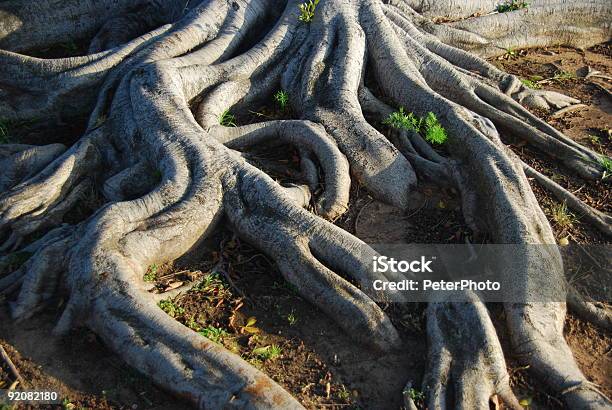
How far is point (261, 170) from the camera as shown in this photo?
5621 millimetres

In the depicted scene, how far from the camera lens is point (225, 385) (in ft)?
12.5

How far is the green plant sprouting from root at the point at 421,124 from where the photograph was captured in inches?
229

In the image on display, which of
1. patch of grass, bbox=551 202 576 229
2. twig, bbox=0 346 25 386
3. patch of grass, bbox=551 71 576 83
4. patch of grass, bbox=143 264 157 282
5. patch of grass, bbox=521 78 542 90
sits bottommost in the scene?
twig, bbox=0 346 25 386

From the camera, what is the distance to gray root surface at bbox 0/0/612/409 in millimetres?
4203

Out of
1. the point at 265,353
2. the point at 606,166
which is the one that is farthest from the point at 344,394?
the point at 606,166

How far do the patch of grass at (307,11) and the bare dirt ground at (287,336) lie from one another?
2.26m

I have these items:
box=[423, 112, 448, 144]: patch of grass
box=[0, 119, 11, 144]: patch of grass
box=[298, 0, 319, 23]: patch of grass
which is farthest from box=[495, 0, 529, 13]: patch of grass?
box=[0, 119, 11, 144]: patch of grass

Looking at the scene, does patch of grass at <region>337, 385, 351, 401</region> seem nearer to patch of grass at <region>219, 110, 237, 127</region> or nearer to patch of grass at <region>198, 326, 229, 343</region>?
patch of grass at <region>198, 326, 229, 343</region>

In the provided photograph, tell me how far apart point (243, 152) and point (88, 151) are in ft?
4.76

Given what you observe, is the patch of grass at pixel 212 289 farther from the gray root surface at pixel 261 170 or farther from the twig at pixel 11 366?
the twig at pixel 11 366

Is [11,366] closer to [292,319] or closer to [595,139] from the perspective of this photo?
[292,319]

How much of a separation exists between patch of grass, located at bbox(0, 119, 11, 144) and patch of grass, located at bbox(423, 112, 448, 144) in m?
4.32

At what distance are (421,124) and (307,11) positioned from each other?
6.18 feet

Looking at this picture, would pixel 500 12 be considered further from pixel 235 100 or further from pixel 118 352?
pixel 118 352
